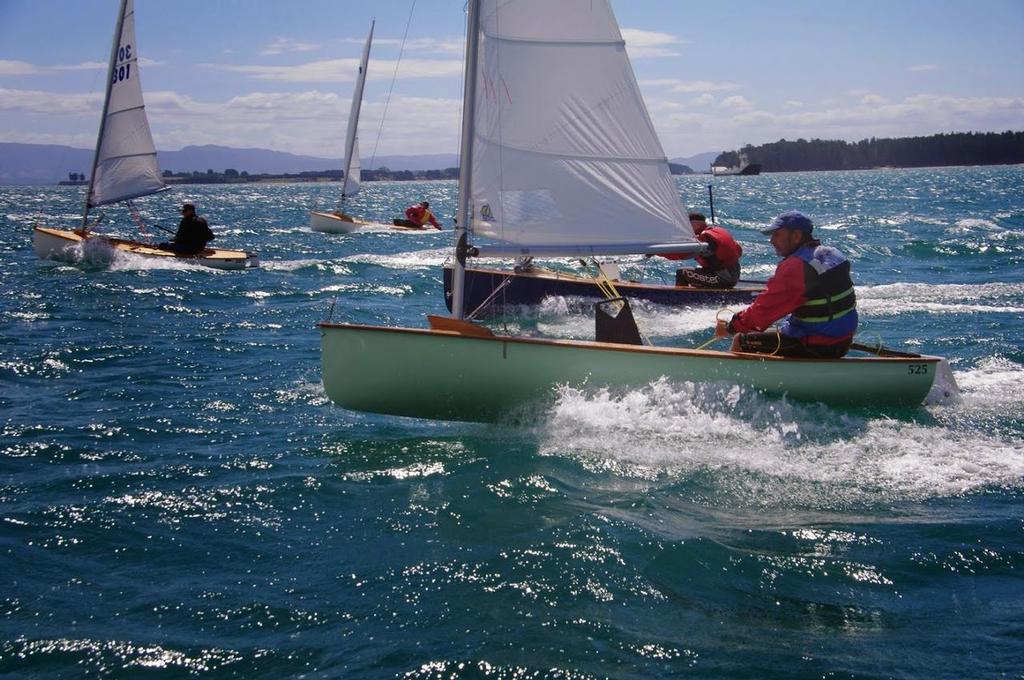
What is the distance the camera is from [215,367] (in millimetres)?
10133

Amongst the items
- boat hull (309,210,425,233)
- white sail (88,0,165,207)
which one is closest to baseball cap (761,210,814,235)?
white sail (88,0,165,207)

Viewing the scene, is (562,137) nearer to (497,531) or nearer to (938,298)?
(497,531)

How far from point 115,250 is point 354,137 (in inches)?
643

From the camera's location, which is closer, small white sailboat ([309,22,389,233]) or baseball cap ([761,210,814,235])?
baseball cap ([761,210,814,235])

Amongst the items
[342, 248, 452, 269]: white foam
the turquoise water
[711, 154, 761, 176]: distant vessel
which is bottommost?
the turquoise water

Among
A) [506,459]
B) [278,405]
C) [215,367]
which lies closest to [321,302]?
[215,367]

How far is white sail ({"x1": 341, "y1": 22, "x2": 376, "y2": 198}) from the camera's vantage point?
33062 millimetres

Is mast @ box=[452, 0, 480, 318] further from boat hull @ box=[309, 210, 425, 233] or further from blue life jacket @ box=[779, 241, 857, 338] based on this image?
boat hull @ box=[309, 210, 425, 233]

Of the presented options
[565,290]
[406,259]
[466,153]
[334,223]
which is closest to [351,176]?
[334,223]

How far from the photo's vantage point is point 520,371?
7.52 meters

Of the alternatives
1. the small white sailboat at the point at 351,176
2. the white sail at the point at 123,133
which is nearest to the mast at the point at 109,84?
the white sail at the point at 123,133

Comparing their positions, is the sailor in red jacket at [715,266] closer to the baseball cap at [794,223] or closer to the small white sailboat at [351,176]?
the baseball cap at [794,223]

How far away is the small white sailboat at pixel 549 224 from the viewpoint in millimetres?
7461

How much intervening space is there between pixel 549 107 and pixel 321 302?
852 centimetres
